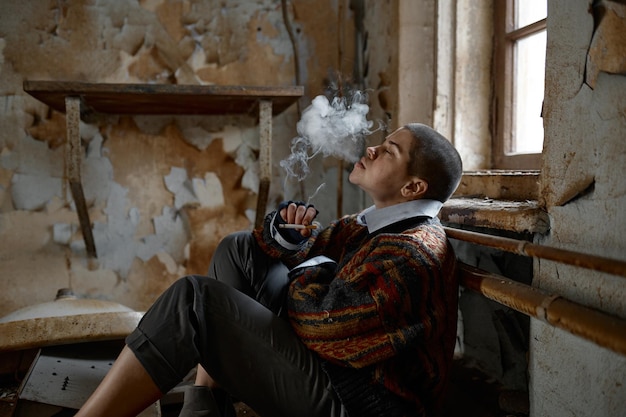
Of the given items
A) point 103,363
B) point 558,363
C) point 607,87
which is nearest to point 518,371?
point 558,363

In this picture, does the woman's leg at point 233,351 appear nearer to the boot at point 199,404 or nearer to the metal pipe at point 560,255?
Answer: the boot at point 199,404

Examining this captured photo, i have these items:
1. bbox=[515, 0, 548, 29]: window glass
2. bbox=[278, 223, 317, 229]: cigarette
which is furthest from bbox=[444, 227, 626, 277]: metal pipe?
bbox=[515, 0, 548, 29]: window glass

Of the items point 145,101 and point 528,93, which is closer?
point 528,93

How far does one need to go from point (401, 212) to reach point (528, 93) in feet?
3.39

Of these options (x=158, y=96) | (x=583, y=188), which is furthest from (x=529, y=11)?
(x=158, y=96)

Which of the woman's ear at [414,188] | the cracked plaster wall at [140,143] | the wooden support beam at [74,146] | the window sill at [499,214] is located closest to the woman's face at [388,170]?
the woman's ear at [414,188]

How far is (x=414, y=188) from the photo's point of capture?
1.53 metres

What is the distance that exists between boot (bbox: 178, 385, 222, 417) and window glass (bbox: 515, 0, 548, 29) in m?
1.88

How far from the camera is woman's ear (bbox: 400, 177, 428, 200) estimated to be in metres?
1.52

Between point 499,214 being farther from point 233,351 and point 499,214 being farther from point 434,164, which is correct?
point 233,351

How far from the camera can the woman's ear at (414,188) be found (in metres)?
1.52

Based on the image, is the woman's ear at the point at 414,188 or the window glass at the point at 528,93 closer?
the woman's ear at the point at 414,188

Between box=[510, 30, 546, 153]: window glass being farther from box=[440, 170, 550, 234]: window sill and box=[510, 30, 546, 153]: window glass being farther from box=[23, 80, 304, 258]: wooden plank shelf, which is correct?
box=[23, 80, 304, 258]: wooden plank shelf

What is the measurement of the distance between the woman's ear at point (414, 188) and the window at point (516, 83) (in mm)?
674
